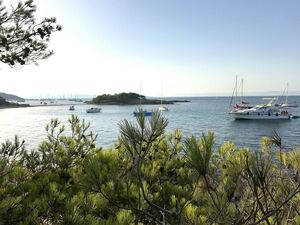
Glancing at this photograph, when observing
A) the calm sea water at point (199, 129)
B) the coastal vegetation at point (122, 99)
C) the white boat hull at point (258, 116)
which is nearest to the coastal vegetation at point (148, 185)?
the calm sea water at point (199, 129)

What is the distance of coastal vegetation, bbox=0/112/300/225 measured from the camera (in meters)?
1.60

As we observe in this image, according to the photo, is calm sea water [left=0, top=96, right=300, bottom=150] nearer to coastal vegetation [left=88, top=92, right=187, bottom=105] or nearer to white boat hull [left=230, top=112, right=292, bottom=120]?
white boat hull [left=230, top=112, right=292, bottom=120]

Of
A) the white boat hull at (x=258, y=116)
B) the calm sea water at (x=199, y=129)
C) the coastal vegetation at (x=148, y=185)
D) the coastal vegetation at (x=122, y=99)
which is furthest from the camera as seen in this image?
the coastal vegetation at (x=122, y=99)

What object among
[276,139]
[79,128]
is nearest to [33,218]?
[276,139]

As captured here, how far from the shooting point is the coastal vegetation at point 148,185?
1604mm

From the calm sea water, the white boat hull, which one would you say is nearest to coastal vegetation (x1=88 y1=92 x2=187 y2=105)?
the calm sea water

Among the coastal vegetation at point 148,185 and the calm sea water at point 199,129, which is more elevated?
the coastal vegetation at point 148,185

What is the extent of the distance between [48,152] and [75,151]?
0.40 meters

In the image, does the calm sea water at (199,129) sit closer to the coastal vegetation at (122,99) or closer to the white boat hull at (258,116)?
the white boat hull at (258,116)

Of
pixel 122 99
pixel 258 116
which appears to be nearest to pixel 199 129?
pixel 258 116

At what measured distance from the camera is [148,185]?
9.32 feet

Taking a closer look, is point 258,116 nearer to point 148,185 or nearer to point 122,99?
point 148,185

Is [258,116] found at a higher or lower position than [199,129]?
higher

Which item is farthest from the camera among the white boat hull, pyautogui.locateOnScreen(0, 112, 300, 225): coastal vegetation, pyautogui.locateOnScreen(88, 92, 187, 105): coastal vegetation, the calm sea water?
pyautogui.locateOnScreen(88, 92, 187, 105): coastal vegetation
